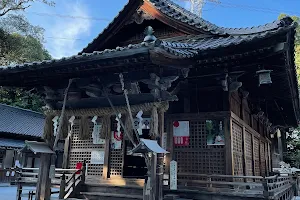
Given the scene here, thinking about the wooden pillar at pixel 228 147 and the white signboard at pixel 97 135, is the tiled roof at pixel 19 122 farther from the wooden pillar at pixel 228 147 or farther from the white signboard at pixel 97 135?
the wooden pillar at pixel 228 147

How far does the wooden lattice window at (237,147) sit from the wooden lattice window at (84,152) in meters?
4.29

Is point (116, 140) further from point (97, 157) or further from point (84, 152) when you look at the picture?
point (84, 152)

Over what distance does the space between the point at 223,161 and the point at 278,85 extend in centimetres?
316

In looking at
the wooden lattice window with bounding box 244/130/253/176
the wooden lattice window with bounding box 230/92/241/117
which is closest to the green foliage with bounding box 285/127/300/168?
the wooden lattice window with bounding box 244/130/253/176

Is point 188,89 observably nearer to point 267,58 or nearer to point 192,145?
point 192,145

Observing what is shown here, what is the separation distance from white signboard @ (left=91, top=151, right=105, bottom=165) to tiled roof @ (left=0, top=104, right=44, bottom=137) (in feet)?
60.0

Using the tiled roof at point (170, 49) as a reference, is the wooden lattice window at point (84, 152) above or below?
below

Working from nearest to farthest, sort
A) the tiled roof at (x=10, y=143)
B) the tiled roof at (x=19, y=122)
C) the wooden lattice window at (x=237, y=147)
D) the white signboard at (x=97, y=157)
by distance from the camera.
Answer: the wooden lattice window at (x=237, y=147)
the white signboard at (x=97, y=157)
the tiled roof at (x=10, y=143)
the tiled roof at (x=19, y=122)

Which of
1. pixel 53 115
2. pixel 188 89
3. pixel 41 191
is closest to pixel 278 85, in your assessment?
pixel 188 89

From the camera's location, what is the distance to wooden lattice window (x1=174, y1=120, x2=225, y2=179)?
7.83 m

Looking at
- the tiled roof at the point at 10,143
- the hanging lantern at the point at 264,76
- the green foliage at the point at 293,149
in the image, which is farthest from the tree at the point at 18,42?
the green foliage at the point at 293,149

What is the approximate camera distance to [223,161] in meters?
7.75

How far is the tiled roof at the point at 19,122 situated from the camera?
2516 cm

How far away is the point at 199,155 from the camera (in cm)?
804
